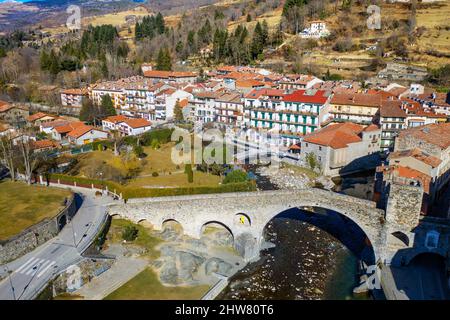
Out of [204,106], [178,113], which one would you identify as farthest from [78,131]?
[204,106]

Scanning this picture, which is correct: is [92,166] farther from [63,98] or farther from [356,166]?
[63,98]

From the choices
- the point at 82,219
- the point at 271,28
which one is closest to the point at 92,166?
the point at 82,219

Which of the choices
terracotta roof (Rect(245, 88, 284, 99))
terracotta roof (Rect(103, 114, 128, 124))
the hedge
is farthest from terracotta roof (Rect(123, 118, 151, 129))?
the hedge

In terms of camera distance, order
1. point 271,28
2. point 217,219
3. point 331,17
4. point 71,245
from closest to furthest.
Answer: point 71,245 < point 217,219 < point 331,17 < point 271,28

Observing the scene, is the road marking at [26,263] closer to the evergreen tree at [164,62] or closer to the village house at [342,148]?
the village house at [342,148]

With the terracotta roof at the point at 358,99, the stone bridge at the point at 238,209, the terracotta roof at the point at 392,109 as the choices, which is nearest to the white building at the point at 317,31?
the terracotta roof at the point at 358,99
